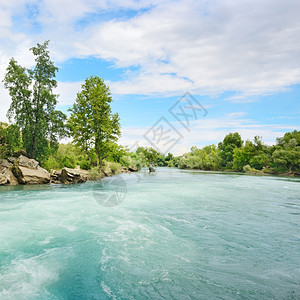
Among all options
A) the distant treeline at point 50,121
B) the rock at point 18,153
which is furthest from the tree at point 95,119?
the rock at point 18,153

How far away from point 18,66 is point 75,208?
1679 centimetres

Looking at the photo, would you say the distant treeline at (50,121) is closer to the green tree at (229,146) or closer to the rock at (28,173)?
the rock at (28,173)

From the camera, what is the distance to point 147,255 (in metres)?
4.75

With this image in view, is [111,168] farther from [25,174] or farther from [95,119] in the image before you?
[25,174]

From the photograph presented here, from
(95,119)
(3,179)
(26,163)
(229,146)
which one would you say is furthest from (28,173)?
(229,146)

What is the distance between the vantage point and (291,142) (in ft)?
178

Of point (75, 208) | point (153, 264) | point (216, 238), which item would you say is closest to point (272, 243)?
point (216, 238)

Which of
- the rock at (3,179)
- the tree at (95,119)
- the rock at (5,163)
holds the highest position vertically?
the tree at (95,119)

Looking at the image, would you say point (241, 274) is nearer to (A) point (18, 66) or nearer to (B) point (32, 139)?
(B) point (32, 139)

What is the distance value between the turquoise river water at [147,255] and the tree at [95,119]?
17023mm

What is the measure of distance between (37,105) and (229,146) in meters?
66.2

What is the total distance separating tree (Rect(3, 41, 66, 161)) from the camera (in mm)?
19547

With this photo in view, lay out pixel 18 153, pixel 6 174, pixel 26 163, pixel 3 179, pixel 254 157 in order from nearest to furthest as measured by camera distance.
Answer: pixel 3 179 → pixel 6 174 → pixel 26 163 → pixel 18 153 → pixel 254 157

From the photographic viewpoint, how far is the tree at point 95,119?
24.9 m
